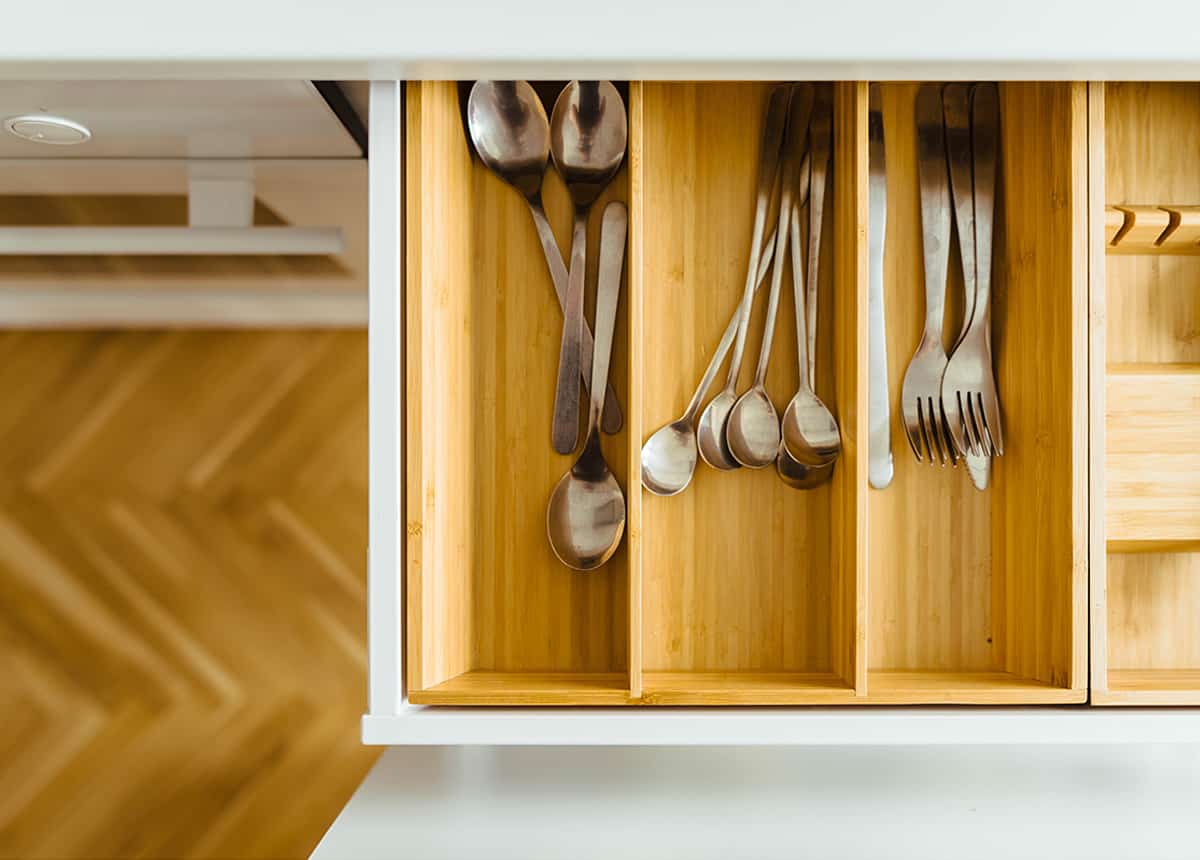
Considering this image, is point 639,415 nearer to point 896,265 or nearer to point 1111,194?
point 896,265

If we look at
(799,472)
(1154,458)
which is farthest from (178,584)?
(1154,458)

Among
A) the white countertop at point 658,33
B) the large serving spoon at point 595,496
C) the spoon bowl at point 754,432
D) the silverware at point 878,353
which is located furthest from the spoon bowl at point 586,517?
the white countertop at point 658,33

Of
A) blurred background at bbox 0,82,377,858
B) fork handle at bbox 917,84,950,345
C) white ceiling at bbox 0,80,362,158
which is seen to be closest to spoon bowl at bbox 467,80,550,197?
white ceiling at bbox 0,80,362,158

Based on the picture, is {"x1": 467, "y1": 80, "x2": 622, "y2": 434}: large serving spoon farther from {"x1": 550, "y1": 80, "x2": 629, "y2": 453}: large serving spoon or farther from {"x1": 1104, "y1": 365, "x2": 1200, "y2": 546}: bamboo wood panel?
{"x1": 1104, "y1": 365, "x2": 1200, "y2": 546}: bamboo wood panel

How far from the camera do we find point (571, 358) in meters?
0.88

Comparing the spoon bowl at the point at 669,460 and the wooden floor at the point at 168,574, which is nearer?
the spoon bowl at the point at 669,460

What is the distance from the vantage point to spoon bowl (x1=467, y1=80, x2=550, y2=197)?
2.79 ft

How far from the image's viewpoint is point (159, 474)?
1827 millimetres

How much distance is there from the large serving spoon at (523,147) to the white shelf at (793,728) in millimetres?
280

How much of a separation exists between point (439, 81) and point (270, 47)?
0.45ft

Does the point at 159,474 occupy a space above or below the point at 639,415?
below

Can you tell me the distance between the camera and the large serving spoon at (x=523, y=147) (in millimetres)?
852

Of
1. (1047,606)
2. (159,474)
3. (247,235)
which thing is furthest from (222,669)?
(1047,606)

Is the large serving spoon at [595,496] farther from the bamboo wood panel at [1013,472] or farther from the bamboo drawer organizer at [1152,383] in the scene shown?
the bamboo drawer organizer at [1152,383]
